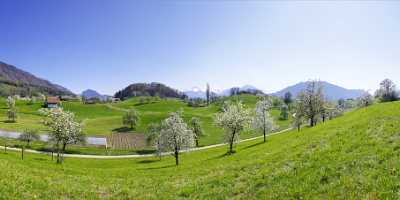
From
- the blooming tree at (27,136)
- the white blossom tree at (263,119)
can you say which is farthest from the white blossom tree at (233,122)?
the blooming tree at (27,136)

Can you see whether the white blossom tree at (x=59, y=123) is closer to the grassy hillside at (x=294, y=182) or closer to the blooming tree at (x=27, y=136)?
the blooming tree at (x=27, y=136)

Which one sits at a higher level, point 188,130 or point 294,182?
point 294,182

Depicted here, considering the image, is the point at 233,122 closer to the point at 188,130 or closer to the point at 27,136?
the point at 188,130

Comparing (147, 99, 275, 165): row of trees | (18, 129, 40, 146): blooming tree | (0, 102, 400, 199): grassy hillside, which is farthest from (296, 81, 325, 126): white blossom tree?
(18, 129, 40, 146): blooming tree

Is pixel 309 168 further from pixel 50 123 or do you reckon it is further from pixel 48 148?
pixel 48 148

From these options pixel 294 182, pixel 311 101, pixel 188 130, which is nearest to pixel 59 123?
pixel 188 130

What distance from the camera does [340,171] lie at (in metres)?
18.7

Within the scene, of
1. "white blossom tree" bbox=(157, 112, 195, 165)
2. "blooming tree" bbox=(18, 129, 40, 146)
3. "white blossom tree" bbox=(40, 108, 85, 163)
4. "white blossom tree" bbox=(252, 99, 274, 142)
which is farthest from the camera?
"blooming tree" bbox=(18, 129, 40, 146)

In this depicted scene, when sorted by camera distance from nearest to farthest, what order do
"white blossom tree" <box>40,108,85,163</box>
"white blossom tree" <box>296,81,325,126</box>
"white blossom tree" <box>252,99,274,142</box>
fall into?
"white blossom tree" <box>40,108,85,163</box>
"white blossom tree" <box>296,81,325,126</box>
"white blossom tree" <box>252,99,274,142</box>

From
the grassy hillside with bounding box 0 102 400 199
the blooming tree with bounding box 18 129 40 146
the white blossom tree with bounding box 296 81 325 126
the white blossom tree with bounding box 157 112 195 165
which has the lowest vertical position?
the blooming tree with bounding box 18 129 40 146

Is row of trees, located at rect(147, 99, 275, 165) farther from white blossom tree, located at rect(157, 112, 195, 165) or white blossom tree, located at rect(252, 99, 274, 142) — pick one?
white blossom tree, located at rect(252, 99, 274, 142)

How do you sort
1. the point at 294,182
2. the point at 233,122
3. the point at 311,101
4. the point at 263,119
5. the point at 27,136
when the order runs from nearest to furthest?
1. the point at 294,182
2. the point at 233,122
3. the point at 311,101
4. the point at 263,119
5. the point at 27,136

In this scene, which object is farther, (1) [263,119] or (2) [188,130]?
(1) [263,119]

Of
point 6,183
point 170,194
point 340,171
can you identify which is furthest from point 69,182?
point 340,171
